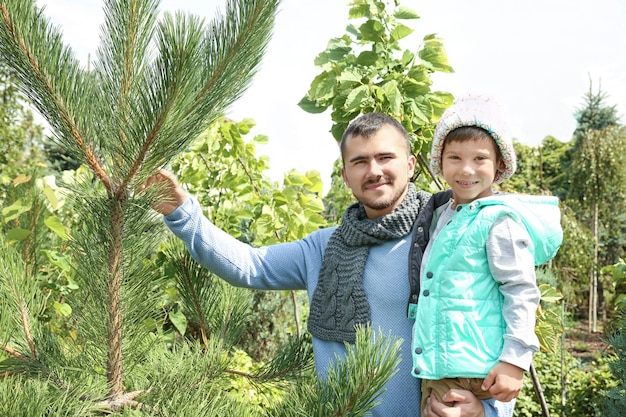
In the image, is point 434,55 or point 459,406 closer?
point 459,406

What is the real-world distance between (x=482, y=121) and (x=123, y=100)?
782mm

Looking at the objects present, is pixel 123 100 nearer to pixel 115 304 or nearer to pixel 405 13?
pixel 115 304

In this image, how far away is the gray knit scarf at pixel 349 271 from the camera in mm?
1484

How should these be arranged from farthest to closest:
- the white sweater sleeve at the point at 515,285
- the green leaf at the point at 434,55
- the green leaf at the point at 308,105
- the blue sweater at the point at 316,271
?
the green leaf at the point at 308,105
the green leaf at the point at 434,55
the blue sweater at the point at 316,271
the white sweater sleeve at the point at 515,285

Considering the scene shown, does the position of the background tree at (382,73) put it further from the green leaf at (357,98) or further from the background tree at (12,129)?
the background tree at (12,129)

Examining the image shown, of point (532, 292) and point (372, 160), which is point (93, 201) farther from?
point (532, 292)

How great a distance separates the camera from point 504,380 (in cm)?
119

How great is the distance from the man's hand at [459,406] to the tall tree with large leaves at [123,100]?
666 millimetres

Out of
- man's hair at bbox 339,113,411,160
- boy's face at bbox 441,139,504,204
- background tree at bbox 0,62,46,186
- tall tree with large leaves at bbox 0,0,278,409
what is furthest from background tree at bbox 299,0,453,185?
background tree at bbox 0,62,46,186

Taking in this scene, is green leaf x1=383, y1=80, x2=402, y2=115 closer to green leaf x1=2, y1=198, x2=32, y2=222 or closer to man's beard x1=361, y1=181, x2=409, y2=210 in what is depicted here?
man's beard x1=361, y1=181, x2=409, y2=210

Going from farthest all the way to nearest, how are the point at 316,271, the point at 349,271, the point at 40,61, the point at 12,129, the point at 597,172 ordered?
the point at 597,172
the point at 12,129
the point at 316,271
the point at 349,271
the point at 40,61

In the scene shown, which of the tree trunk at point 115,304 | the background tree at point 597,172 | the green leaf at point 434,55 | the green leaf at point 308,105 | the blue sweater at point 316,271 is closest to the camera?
the tree trunk at point 115,304

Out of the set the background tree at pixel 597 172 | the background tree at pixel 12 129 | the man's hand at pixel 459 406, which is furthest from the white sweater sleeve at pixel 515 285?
the background tree at pixel 597 172

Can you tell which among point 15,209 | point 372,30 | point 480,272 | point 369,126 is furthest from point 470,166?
point 15,209
